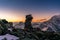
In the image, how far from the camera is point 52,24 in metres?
14.9

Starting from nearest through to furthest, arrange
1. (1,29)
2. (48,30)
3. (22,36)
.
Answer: (22,36), (1,29), (48,30)

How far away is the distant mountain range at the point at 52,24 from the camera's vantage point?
14.4 meters

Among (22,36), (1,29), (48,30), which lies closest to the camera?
(22,36)

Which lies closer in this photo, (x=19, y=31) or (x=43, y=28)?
(x=19, y=31)

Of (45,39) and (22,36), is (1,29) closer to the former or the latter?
(22,36)

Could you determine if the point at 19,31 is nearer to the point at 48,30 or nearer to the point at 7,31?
the point at 7,31

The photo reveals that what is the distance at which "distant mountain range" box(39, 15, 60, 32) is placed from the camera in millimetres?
14393

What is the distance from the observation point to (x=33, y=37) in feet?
41.0

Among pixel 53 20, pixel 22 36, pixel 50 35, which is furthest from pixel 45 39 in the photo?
pixel 53 20

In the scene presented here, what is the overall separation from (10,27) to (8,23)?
37 centimetres

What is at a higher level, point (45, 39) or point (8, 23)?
point (8, 23)

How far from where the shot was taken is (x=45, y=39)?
40.6ft

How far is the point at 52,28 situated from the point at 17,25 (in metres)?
2.73

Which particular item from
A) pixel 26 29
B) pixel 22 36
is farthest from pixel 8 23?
pixel 22 36
